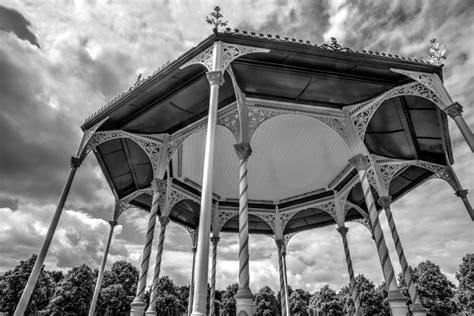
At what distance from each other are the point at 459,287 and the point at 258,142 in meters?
36.6

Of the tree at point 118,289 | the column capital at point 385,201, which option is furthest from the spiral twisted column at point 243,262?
the tree at point 118,289

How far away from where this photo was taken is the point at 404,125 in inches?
487

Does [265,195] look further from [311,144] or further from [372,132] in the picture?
[372,132]

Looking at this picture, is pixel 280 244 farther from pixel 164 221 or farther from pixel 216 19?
pixel 216 19

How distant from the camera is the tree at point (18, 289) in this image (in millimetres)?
34938

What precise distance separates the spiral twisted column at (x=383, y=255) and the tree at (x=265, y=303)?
57279mm

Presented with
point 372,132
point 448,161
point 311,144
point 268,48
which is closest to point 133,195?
point 311,144

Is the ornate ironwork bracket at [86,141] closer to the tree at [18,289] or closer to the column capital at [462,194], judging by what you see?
the column capital at [462,194]

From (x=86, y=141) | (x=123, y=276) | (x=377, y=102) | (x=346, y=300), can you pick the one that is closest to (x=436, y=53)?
(x=377, y=102)

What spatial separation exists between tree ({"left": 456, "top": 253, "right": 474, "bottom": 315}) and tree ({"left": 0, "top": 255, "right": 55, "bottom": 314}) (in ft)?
175

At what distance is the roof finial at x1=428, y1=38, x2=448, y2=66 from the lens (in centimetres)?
993

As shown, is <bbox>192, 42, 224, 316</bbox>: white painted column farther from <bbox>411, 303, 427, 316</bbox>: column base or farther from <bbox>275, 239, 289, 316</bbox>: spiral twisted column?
<bbox>275, 239, 289, 316</bbox>: spiral twisted column

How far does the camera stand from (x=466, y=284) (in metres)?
32.1

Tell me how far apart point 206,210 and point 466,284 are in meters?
40.4
